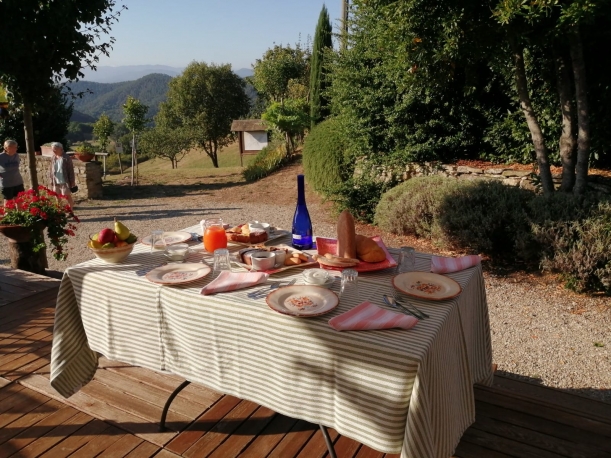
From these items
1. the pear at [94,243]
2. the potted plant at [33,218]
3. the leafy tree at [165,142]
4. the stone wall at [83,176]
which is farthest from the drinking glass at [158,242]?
the leafy tree at [165,142]

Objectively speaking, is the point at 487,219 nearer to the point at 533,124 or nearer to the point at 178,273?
the point at 533,124

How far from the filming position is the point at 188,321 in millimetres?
1845

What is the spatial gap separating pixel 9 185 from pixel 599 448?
8.08 metres

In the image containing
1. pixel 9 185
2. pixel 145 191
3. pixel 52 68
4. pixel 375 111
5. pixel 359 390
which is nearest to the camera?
pixel 359 390

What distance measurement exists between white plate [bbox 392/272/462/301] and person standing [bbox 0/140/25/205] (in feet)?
23.9

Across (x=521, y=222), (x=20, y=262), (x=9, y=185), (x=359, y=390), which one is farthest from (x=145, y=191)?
(x=359, y=390)

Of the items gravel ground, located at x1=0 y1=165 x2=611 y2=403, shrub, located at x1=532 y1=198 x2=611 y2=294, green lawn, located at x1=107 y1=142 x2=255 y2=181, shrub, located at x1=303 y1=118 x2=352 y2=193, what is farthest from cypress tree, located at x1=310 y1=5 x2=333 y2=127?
shrub, located at x1=532 y1=198 x2=611 y2=294

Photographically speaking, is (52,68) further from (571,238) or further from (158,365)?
(571,238)

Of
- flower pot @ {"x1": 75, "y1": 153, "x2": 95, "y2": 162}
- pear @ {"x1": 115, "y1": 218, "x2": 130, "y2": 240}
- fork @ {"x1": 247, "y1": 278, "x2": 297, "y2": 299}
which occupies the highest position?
flower pot @ {"x1": 75, "y1": 153, "x2": 95, "y2": 162}

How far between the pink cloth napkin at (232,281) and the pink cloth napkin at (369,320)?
473 millimetres

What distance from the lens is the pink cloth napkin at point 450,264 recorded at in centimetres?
210

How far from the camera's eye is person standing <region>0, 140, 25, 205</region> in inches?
279

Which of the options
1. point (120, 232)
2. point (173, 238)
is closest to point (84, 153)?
point (173, 238)

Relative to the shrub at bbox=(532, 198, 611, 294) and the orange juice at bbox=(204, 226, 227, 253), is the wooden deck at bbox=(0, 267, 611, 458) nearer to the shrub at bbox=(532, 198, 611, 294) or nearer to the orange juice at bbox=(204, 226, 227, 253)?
the orange juice at bbox=(204, 226, 227, 253)
